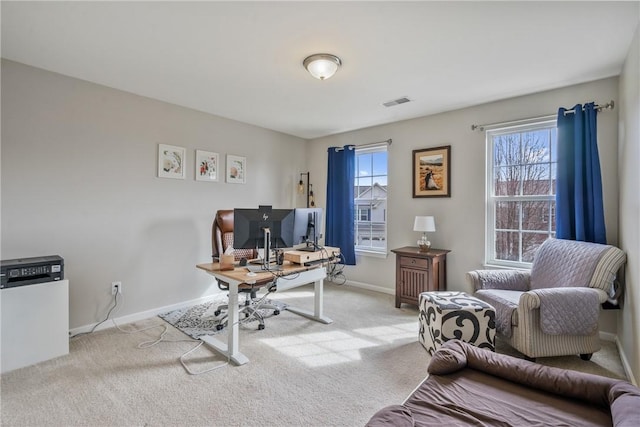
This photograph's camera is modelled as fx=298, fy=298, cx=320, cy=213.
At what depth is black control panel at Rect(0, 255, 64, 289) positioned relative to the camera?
87.4 inches

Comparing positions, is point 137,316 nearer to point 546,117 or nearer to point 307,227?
point 307,227

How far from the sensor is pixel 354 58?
2.43m

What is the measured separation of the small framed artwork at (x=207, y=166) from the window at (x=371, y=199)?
6.79 feet

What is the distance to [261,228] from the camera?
2523 millimetres

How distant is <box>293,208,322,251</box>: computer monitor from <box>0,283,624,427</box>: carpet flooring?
2.95 ft

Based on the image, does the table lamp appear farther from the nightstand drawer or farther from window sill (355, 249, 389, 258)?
window sill (355, 249, 389, 258)

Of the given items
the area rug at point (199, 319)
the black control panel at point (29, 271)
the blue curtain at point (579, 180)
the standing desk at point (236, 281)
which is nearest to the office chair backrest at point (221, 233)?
the standing desk at point (236, 281)

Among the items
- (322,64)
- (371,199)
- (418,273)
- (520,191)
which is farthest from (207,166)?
(520,191)

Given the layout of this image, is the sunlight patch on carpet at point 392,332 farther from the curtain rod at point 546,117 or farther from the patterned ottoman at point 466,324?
the curtain rod at point 546,117

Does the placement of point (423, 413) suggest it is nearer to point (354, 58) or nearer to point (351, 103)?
point (354, 58)

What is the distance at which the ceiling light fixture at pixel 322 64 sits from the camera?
2354 mm

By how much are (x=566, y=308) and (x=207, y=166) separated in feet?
12.7

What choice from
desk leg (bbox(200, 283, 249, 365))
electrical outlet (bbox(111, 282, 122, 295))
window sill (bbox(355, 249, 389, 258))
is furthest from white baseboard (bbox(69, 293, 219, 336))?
window sill (bbox(355, 249, 389, 258))

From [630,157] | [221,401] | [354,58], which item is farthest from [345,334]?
[630,157]
